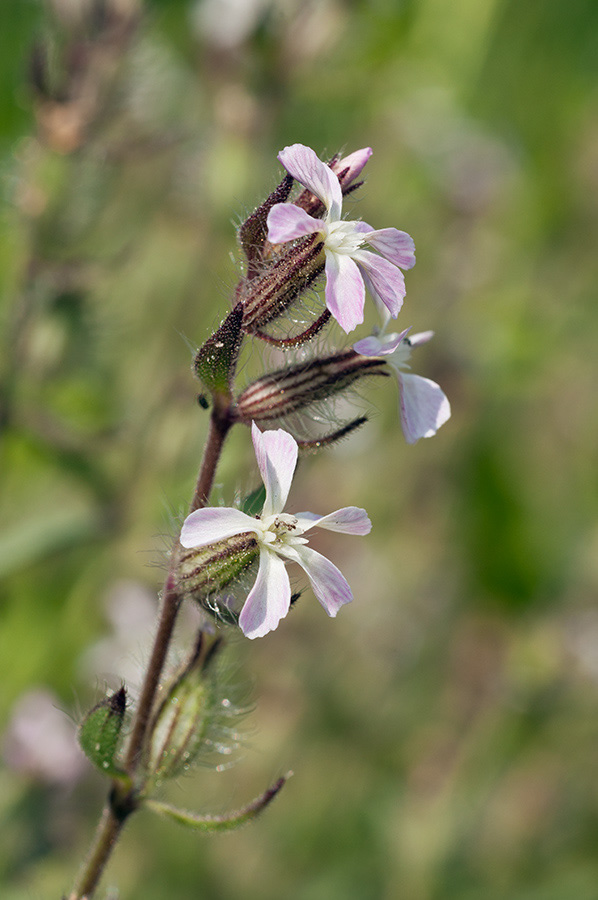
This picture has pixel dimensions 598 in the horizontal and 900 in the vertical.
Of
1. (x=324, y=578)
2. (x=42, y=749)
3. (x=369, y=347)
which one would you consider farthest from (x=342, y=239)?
(x=42, y=749)

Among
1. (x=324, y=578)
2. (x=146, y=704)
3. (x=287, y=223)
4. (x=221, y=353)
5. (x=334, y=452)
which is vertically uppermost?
(x=287, y=223)

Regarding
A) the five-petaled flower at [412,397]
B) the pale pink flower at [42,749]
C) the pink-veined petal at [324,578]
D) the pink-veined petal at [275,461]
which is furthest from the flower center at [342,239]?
the pale pink flower at [42,749]

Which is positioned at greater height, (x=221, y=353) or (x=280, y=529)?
(x=221, y=353)

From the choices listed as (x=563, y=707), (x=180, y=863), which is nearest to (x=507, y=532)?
(x=563, y=707)

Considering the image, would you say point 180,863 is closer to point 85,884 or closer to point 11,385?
point 11,385

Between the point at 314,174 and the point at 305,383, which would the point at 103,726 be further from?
the point at 314,174

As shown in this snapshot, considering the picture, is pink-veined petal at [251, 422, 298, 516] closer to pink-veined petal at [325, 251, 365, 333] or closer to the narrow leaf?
pink-veined petal at [325, 251, 365, 333]

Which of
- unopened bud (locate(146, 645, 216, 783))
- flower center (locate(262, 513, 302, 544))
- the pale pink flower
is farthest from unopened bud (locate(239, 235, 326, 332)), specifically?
the pale pink flower
